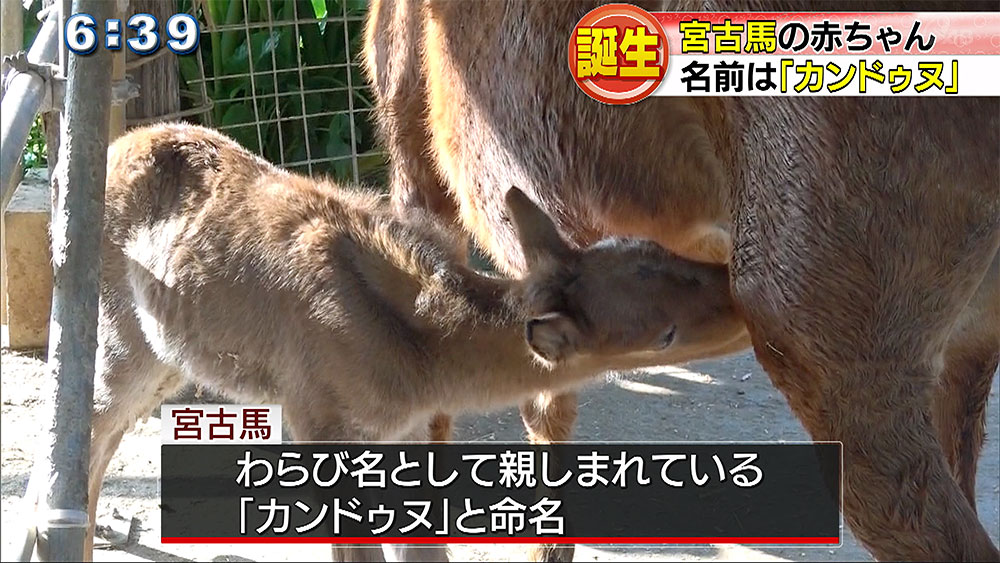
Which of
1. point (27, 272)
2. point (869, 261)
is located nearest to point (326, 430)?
point (869, 261)

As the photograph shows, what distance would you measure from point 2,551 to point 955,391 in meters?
2.71

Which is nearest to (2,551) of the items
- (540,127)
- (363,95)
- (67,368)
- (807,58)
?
(67,368)

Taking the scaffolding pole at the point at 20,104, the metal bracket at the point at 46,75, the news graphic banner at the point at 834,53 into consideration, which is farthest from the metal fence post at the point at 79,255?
the news graphic banner at the point at 834,53

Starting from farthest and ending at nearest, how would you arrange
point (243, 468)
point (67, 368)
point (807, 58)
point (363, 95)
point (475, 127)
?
point (363, 95) < point (243, 468) < point (475, 127) < point (807, 58) < point (67, 368)

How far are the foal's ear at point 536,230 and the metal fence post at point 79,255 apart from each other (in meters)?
1.12

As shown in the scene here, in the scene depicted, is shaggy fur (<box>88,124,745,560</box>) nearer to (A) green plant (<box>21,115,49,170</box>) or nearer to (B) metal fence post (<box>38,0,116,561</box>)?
(B) metal fence post (<box>38,0,116,561</box>)

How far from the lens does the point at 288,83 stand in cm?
714

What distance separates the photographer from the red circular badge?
10.7 feet

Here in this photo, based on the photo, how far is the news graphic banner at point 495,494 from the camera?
12.0 ft

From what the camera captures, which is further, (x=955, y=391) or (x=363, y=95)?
(x=363, y=95)

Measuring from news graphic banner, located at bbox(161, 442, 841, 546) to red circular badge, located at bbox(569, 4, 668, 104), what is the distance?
1.25 metres

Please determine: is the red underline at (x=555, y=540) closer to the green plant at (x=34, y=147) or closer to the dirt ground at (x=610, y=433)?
the dirt ground at (x=610, y=433)

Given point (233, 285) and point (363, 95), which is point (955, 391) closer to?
point (233, 285)

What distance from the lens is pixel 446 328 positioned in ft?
12.0
